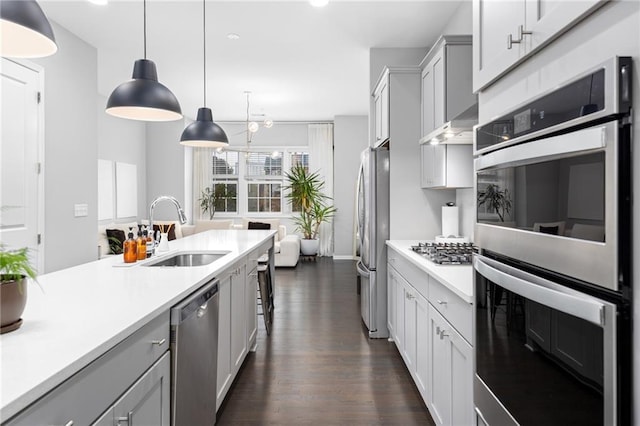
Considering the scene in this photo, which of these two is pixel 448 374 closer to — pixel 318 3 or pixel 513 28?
pixel 513 28

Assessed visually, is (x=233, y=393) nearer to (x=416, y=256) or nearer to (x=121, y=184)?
(x=416, y=256)

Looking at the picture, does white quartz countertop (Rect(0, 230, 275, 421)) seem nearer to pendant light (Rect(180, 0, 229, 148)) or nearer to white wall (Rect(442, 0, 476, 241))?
pendant light (Rect(180, 0, 229, 148))

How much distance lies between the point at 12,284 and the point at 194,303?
2.38 ft

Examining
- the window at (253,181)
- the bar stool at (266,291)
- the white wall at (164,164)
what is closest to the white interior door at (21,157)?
the bar stool at (266,291)

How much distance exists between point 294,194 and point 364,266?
464 centimetres

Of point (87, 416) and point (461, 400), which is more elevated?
point (87, 416)

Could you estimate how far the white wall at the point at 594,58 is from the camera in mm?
753

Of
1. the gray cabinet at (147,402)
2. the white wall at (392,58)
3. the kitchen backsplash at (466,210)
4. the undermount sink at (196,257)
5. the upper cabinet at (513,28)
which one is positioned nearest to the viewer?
the upper cabinet at (513,28)

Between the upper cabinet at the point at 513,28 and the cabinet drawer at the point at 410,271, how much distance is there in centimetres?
123

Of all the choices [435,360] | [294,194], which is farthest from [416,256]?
[294,194]

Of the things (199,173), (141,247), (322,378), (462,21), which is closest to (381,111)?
(462,21)

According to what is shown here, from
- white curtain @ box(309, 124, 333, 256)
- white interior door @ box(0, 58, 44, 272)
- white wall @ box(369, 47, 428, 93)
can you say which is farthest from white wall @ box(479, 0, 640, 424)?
white curtain @ box(309, 124, 333, 256)

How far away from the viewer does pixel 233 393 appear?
2.63 meters

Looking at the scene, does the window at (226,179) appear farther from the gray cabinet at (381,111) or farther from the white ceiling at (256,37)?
the gray cabinet at (381,111)
